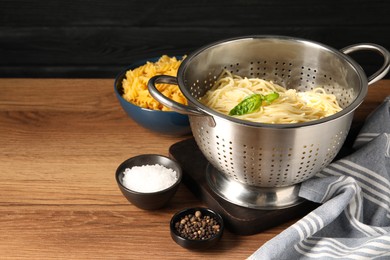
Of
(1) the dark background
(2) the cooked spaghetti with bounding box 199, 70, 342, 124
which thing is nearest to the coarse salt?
(2) the cooked spaghetti with bounding box 199, 70, 342, 124

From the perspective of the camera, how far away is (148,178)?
1669mm

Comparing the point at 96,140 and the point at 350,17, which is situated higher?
the point at 350,17

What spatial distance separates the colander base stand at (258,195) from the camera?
5.36 feet

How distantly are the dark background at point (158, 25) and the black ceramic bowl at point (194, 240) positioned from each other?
1.22 meters

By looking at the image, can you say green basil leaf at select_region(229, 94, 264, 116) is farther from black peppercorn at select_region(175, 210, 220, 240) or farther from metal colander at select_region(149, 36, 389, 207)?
black peppercorn at select_region(175, 210, 220, 240)

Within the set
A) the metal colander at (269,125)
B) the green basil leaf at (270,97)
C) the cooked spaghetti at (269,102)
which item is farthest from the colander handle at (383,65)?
the green basil leaf at (270,97)

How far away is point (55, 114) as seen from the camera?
212cm

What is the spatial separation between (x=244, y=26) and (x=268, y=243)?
1.39 meters

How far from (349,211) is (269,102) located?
1.17ft

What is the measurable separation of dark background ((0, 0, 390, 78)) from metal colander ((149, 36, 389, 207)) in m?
0.78

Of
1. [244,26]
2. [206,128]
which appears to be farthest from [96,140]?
[244,26]

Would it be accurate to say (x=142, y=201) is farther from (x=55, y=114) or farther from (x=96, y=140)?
(x=55, y=114)

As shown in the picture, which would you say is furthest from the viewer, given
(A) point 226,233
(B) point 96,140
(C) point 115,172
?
(B) point 96,140

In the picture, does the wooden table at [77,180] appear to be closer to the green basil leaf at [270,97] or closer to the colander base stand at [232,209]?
the colander base stand at [232,209]
